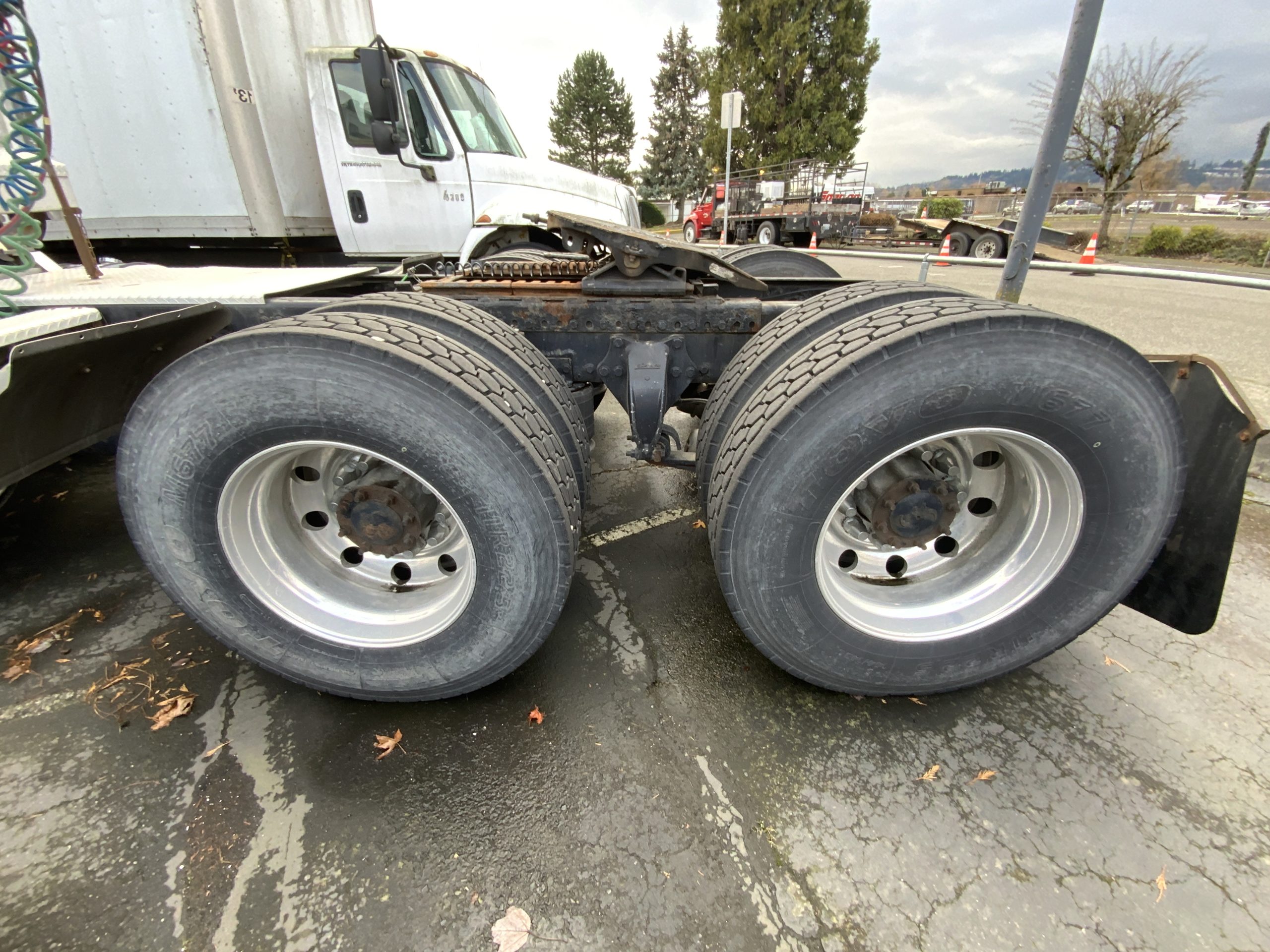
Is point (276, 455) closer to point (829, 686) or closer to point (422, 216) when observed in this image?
point (829, 686)

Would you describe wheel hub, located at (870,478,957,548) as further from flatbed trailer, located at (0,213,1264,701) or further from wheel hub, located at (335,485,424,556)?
wheel hub, located at (335,485,424,556)

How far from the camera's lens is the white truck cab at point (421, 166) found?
521cm

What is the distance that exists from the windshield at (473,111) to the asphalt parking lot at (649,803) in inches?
196

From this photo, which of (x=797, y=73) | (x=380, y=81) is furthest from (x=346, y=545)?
(x=797, y=73)

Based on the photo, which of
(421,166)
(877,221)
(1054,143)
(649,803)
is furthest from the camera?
(877,221)

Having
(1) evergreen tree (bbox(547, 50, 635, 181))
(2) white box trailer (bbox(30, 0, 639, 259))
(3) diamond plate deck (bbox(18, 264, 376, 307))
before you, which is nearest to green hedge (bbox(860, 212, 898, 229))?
→ (2) white box trailer (bbox(30, 0, 639, 259))

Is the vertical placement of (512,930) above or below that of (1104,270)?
below

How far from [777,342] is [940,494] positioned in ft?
2.58

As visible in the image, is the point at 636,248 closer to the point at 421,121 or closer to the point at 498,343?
the point at 498,343

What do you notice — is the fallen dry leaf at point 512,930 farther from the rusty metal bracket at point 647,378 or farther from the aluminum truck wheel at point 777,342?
the rusty metal bracket at point 647,378

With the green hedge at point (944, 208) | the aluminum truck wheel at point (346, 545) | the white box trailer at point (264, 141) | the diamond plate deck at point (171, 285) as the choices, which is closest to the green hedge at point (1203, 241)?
the green hedge at point (944, 208)

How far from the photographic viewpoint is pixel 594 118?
6006 cm

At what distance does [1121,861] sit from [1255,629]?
161 cm

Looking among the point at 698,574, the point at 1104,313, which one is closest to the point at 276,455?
the point at 698,574
